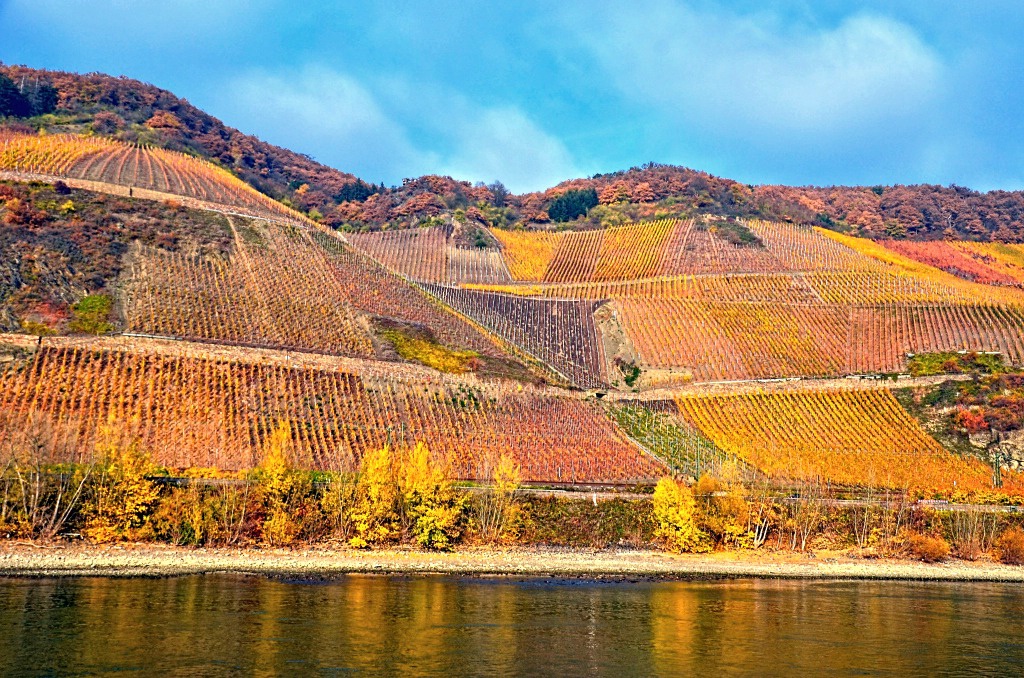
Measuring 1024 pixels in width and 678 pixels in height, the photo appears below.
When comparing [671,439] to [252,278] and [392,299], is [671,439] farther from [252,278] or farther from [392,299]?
[252,278]

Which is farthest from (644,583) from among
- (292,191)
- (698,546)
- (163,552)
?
(292,191)

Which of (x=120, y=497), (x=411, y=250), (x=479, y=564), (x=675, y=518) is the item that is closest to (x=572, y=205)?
(x=411, y=250)

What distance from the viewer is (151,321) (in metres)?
67.4

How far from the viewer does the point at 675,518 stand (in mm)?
56031

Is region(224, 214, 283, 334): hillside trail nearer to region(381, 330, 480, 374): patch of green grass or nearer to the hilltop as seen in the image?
region(381, 330, 480, 374): patch of green grass

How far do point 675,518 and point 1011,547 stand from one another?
823 inches

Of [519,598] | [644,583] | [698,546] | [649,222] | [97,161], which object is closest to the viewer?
[519,598]

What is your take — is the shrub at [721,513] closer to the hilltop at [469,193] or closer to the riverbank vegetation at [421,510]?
the riverbank vegetation at [421,510]

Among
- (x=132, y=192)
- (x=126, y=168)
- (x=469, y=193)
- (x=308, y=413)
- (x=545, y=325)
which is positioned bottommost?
(x=308, y=413)

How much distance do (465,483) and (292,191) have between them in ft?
382

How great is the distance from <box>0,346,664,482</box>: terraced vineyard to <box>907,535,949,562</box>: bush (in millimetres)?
15557

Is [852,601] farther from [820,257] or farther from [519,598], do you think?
[820,257]

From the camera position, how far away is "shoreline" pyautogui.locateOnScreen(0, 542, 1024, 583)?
44.4m

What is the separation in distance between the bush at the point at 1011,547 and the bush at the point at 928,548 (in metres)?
3.73
